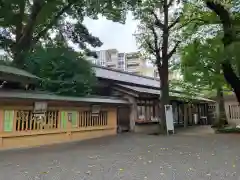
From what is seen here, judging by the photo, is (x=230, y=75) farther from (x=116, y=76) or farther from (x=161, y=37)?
(x=116, y=76)

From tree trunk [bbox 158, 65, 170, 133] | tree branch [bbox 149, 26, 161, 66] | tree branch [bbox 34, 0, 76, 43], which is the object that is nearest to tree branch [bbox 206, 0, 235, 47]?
tree branch [bbox 149, 26, 161, 66]

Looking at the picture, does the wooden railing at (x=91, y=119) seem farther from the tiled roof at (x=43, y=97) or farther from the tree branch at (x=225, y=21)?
the tree branch at (x=225, y=21)

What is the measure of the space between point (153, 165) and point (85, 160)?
1.89 m

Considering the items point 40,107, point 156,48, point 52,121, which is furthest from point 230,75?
point 40,107

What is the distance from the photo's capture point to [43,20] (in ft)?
46.0

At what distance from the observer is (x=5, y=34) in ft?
49.7

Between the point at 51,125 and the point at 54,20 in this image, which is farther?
the point at 54,20

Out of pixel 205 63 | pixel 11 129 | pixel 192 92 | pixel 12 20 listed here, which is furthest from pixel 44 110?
pixel 192 92

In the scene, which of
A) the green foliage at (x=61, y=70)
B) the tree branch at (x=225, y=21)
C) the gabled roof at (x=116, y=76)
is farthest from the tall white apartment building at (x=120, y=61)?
the tree branch at (x=225, y=21)

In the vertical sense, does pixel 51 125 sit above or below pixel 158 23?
below

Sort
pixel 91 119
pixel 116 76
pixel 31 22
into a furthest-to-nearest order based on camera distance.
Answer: pixel 116 76, pixel 91 119, pixel 31 22

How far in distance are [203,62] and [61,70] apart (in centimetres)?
780

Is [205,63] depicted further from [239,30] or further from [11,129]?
[11,129]

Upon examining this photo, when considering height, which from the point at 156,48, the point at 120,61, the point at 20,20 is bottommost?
the point at 156,48
